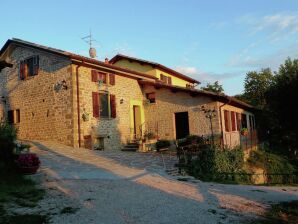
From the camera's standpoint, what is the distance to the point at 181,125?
22.5 meters

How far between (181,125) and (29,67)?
10.3m

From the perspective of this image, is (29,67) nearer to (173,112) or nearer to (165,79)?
(173,112)

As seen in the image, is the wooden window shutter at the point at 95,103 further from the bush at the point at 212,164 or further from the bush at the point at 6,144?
the bush at the point at 6,144

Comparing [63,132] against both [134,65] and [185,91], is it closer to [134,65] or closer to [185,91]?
[185,91]

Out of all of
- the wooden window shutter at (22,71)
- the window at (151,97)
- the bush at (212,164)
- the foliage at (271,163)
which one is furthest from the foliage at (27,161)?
the foliage at (271,163)

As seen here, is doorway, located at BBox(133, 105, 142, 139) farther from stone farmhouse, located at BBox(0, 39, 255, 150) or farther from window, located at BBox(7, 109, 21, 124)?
window, located at BBox(7, 109, 21, 124)

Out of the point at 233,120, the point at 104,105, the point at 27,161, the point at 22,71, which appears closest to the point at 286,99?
the point at 233,120

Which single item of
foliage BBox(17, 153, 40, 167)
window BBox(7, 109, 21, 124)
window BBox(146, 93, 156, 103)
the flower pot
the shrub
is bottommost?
the shrub

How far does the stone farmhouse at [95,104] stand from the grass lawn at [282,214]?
1063 cm

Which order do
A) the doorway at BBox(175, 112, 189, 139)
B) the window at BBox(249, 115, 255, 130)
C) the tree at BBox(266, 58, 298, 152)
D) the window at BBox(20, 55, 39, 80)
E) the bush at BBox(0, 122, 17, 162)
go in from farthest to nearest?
the window at BBox(249, 115, 255, 130) < the doorway at BBox(175, 112, 189, 139) < the window at BBox(20, 55, 39, 80) < the tree at BBox(266, 58, 298, 152) < the bush at BBox(0, 122, 17, 162)

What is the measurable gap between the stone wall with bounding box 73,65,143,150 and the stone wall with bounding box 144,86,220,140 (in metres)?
1.47

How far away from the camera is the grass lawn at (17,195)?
6387 millimetres

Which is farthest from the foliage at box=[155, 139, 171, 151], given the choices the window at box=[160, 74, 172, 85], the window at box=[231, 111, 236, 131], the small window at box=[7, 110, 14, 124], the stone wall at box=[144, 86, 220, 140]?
the small window at box=[7, 110, 14, 124]

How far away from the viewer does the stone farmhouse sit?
1891cm
